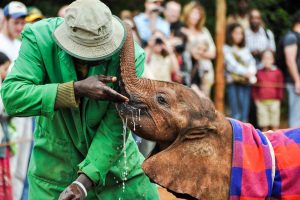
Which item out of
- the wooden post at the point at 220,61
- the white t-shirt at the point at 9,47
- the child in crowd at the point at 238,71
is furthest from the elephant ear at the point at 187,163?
the wooden post at the point at 220,61

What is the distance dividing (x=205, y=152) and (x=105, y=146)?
0.74m

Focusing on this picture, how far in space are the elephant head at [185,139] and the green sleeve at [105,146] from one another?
0.40m

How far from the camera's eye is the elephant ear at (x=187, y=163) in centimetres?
486

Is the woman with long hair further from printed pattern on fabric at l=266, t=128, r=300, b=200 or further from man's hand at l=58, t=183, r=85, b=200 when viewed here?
printed pattern on fabric at l=266, t=128, r=300, b=200

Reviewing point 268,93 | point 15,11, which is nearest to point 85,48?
point 15,11

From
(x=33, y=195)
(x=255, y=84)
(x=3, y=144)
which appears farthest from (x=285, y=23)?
(x=33, y=195)

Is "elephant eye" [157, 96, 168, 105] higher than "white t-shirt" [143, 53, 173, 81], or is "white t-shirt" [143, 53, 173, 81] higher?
"elephant eye" [157, 96, 168, 105]

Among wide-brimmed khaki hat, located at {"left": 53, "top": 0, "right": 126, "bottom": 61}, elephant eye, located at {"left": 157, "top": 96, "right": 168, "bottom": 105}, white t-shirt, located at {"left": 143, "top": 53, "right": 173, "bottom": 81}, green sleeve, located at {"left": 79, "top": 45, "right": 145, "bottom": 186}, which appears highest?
wide-brimmed khaki hat, located at {"left": 53, "top": 0, "right": 126, "bottom": 61}

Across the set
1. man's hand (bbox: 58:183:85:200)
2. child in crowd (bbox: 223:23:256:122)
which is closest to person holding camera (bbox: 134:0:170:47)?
child in crowd (bbox: 223:23:256:122)

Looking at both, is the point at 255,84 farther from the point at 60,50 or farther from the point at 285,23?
the point at 60,50

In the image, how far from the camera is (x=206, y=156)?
15.9 ft

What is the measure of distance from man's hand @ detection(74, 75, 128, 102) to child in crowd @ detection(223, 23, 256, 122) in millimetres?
8012

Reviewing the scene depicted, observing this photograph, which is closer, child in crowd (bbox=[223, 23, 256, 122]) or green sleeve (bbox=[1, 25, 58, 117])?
green sleeve (bbox=[1, 25, 58, 117])

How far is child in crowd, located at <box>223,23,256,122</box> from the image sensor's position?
1295 centimetres
